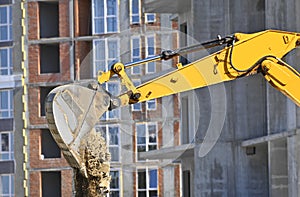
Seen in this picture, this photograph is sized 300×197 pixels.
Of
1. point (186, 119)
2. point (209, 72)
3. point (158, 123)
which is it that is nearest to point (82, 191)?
point (209, 72)

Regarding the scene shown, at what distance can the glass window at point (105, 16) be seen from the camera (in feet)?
240

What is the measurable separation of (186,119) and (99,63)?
958 inches

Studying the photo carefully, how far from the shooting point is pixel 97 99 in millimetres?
18891

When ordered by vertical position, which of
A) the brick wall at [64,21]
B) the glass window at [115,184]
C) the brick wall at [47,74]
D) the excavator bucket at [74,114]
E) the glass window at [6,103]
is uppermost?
the brick wall at [64,21]

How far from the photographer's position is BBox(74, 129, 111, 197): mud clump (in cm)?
1995

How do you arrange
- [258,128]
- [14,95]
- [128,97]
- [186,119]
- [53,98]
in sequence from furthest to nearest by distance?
[14,95] < [186,119] < [258,128] < [128,97] < [53,98]

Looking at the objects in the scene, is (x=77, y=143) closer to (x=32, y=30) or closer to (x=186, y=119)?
(x=186, y=119)

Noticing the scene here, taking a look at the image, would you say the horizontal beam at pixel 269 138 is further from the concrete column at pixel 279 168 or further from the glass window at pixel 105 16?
the glass window at pixel 105 16

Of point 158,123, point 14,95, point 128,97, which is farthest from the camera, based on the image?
point 14,95

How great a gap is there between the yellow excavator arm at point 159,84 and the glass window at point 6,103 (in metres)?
52.9

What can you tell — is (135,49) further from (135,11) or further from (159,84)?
(159,84)

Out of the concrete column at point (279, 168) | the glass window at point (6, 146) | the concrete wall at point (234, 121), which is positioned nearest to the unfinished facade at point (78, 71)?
the glass window at point (6, 146)

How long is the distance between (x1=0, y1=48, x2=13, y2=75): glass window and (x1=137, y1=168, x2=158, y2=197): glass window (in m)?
11.2

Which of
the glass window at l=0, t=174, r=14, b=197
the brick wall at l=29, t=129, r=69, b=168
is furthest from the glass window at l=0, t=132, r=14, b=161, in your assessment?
the brick wall at l=29, t=129, r=69, b=168
